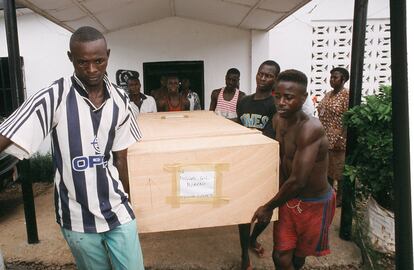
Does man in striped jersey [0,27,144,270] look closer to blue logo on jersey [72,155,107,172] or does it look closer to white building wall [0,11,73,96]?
blue logo on jersey [72,155,107,172]

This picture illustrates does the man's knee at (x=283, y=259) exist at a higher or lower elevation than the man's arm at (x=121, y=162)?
lower

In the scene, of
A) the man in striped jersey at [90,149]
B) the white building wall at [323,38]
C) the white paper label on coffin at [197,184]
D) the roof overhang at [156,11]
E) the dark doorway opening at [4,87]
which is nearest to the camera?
the man in striped jersey at [90,149]

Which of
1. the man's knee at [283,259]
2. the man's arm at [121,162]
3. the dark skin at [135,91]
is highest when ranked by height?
the dark skin at [135,91]

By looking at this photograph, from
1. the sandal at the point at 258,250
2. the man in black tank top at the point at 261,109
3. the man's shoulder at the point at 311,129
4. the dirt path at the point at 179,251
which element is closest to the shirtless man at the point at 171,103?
the man in black tank top at the point at 261,109

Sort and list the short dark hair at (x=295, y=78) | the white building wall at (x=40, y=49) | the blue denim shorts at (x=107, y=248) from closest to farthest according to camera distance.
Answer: the blue denim shorts at (x=107, y=248) < the short dark hair at (x=295, y=78) < the white building wall at (x=40, y=49)

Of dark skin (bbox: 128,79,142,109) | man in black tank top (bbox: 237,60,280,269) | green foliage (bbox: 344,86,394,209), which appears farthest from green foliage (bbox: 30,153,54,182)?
green foliage (bbox: 344,86,394,209)

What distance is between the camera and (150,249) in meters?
3.17

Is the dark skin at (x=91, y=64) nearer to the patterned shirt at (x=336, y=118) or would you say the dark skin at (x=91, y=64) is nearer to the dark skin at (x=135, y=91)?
the dark skin at (x=135, y=91)

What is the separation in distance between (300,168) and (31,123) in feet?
4.70

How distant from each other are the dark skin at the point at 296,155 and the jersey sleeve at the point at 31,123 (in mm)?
1194

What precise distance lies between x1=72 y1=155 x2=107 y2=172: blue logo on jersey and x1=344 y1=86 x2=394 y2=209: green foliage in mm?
2189

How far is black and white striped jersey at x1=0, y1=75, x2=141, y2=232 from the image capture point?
1.49 meters

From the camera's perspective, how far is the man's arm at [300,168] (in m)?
1.89

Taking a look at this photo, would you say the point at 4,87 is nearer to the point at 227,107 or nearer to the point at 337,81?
the point at 227,107
